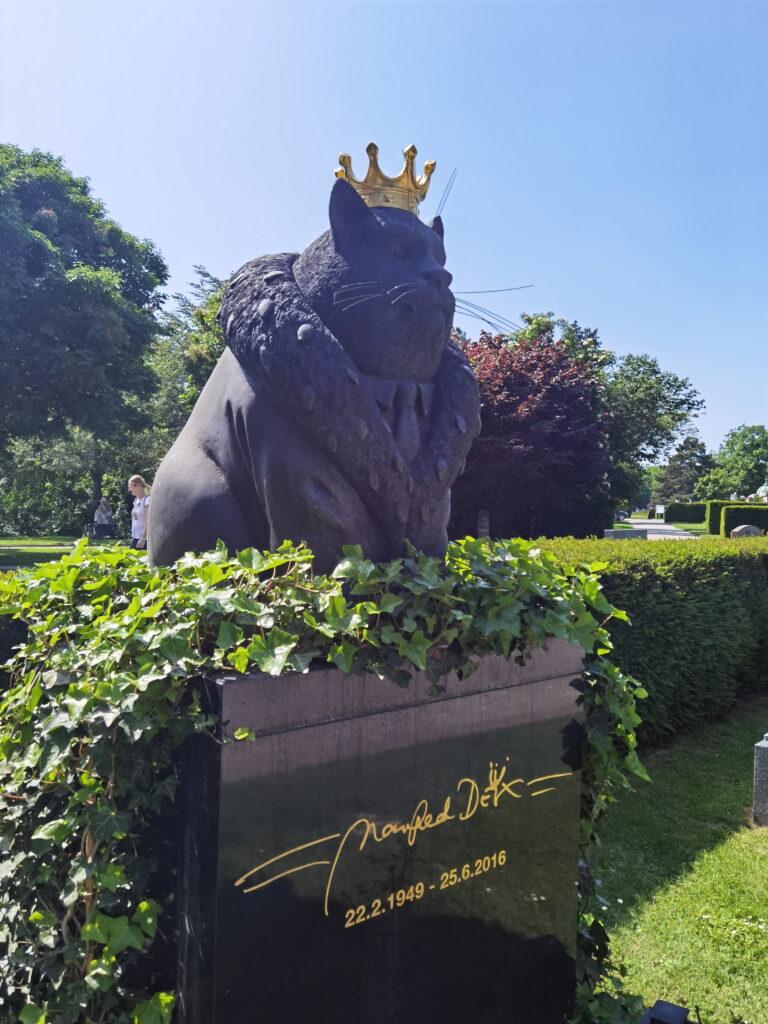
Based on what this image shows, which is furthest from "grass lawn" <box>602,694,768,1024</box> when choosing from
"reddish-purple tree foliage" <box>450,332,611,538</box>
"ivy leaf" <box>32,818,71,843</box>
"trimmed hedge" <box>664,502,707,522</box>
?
"trimmed hedge" <box>664,502,707,522</box>

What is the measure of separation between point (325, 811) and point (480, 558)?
3.34 feet

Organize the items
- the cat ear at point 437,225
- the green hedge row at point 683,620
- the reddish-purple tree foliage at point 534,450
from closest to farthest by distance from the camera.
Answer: the cat ear at point 437,225 < the green hedge row at point 683,620 < the reddish-purple tree foliage at point 534,450

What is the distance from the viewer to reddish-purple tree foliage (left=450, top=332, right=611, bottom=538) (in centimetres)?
1318

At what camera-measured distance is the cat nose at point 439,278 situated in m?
2.50

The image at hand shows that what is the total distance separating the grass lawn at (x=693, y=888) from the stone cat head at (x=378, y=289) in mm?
3142

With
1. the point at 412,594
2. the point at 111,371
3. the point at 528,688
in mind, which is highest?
the point at 111,371

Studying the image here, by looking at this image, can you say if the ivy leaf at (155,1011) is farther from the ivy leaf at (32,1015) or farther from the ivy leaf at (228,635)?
the ivy leaf at (228,635)

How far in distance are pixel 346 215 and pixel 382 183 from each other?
255mm

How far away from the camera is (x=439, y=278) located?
8.21 feet

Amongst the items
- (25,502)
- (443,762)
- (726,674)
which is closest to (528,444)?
(726,674)

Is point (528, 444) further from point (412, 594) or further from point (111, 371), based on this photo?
point (412, 594)

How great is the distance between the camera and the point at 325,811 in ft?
6.28
